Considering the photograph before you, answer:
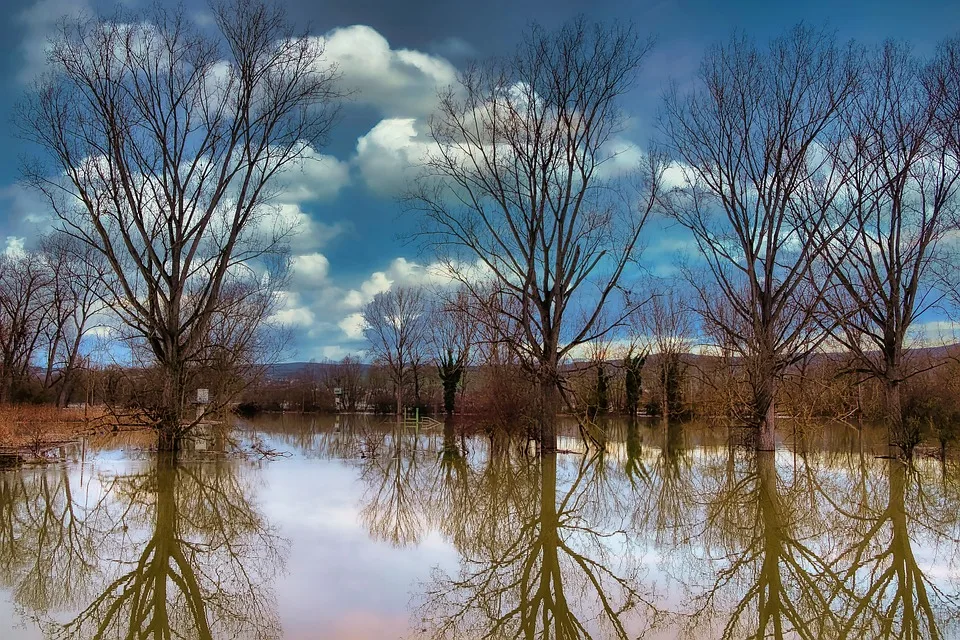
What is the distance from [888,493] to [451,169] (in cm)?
1126

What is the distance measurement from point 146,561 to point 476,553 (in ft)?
10.6

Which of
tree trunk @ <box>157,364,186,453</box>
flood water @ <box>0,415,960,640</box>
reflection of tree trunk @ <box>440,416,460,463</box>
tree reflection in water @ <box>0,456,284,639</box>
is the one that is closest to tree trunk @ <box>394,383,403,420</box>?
reflection of tree trunk @ <box>440,416,460,463</box>

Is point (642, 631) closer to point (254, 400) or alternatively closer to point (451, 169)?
point (451, 169)

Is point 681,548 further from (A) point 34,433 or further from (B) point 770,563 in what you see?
(A) point 34,433

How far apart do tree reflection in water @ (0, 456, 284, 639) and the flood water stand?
3cm

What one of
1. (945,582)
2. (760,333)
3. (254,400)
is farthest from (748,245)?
(254,400)

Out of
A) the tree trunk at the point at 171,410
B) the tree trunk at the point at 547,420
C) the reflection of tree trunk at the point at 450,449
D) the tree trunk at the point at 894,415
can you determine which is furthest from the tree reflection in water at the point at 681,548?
the tree trunk at the point at 171,410

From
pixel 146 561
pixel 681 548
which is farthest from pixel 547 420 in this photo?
pixel 146 561

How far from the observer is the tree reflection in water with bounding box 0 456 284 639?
16.1 ft

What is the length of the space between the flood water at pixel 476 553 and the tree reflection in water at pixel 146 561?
0.09 feet

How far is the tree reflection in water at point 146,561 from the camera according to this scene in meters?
4.91

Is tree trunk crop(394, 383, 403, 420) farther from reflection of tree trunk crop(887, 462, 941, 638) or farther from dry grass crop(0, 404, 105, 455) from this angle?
reflection of tree trunk crop(887, 462, 941, 638)

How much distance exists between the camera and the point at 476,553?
715 centimetres

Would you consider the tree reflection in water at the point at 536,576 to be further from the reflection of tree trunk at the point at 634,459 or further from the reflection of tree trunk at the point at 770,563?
the reflection of tree trunk at the point at 634,459
